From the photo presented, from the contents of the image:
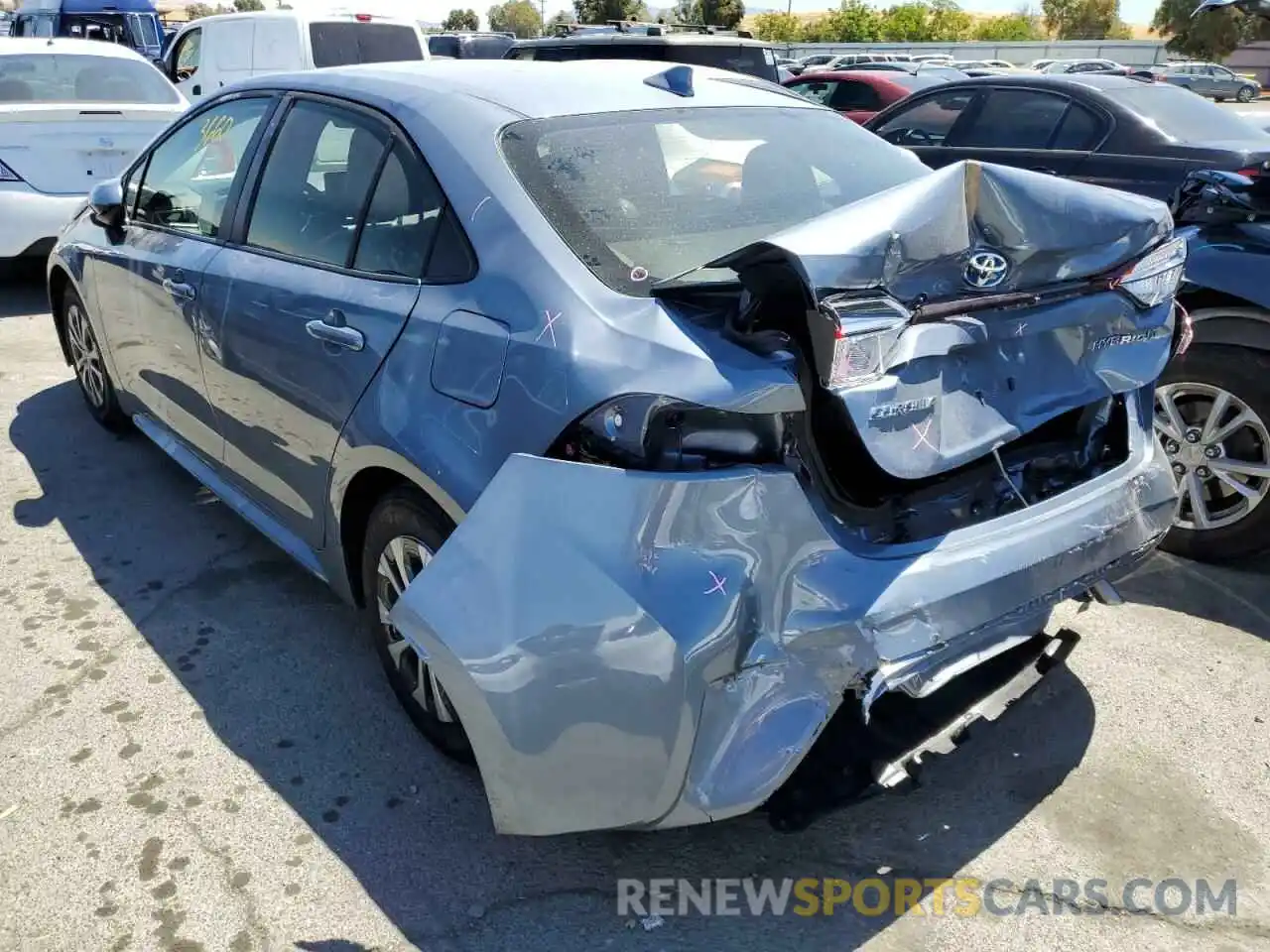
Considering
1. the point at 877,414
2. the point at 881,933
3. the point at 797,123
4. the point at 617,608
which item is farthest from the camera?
the point at 797,123

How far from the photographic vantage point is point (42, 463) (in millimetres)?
4891

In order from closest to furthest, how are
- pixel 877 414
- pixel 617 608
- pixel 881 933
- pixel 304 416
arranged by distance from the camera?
pixel 617 608 < pixel 877 414 < pixel 881 933 < pixel 304 416

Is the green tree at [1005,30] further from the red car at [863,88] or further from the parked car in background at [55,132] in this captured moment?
the parked car in background at [55,132]

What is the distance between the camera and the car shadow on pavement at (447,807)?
7.67 feet

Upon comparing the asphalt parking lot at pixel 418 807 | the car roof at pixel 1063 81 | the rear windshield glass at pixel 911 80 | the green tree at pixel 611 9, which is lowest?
the green tree at pixel 611 9

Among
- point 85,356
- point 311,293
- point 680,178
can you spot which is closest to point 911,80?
point 85,356

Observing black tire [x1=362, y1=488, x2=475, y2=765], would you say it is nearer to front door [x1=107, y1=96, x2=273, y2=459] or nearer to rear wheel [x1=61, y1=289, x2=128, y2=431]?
front door [x1=107, y1=96, x2=273, y2=459]

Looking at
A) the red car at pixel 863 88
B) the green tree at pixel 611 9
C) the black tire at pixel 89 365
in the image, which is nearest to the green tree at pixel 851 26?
the green tree at pixel 611 9

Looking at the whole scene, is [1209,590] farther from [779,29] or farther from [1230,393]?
[779,29]

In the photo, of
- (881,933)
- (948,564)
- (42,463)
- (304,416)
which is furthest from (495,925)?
(42,463)

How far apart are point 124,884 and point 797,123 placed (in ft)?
8.97

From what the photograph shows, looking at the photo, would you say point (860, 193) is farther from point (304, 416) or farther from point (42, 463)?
point (42, 463)

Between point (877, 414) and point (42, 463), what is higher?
point (877, 414)

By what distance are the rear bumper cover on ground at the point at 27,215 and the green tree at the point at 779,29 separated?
67.2 metres
